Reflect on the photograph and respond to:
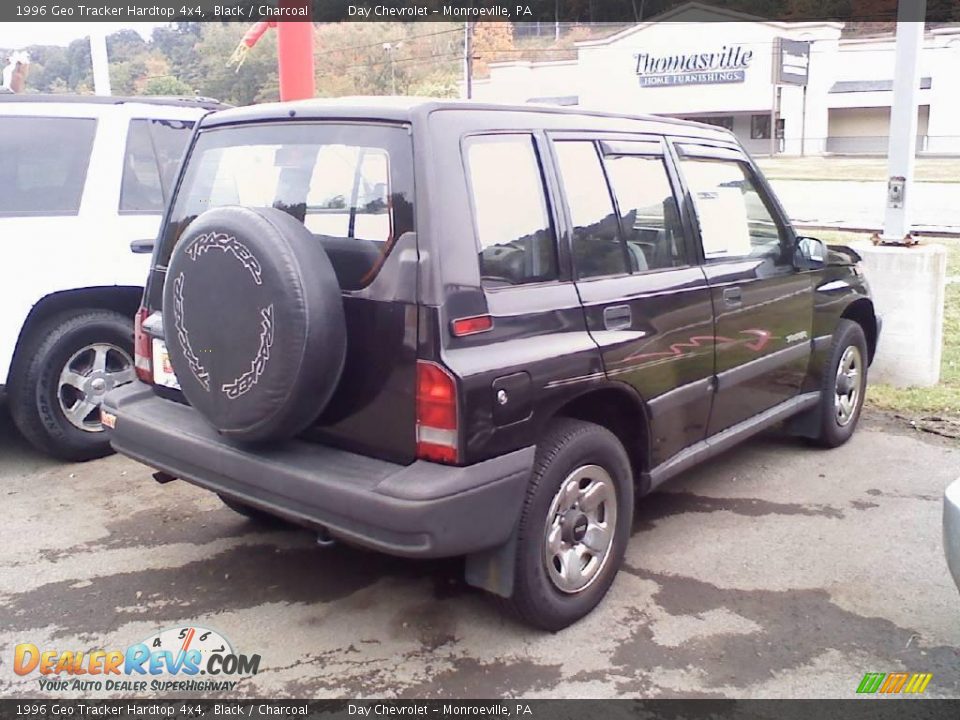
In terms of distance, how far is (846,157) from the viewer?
51562 millimetres

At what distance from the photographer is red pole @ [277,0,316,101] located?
889cm

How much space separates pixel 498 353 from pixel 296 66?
6.95 meters

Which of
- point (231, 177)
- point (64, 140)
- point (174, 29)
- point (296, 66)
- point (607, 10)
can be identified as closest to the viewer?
point (231, 177)

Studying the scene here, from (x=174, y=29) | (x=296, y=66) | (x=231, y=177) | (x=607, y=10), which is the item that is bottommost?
(x=231, y=177)

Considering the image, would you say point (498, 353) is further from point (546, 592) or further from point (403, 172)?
point (546, 592)

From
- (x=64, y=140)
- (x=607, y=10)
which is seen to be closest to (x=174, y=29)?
(x=607, y=10)

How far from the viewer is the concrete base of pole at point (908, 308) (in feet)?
21.0

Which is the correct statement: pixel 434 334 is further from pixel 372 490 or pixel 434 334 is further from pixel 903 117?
pixel 903 117

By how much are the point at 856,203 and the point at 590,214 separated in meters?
21.7

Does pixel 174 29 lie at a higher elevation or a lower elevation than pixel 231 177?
higher

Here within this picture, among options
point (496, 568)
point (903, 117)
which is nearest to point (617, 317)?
point (496, 568)

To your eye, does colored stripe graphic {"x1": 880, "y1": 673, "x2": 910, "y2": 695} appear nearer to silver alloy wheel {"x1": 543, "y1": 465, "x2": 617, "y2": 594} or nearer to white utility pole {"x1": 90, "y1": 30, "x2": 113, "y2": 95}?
silver alloy wheel {"x1": 543, "y1": 465, "x2": 617, "y2": 594}

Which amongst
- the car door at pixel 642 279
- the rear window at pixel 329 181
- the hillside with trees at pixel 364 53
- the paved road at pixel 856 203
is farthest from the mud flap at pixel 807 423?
the hillside with trees at pixel 364 53

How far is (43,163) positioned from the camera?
200 inches
